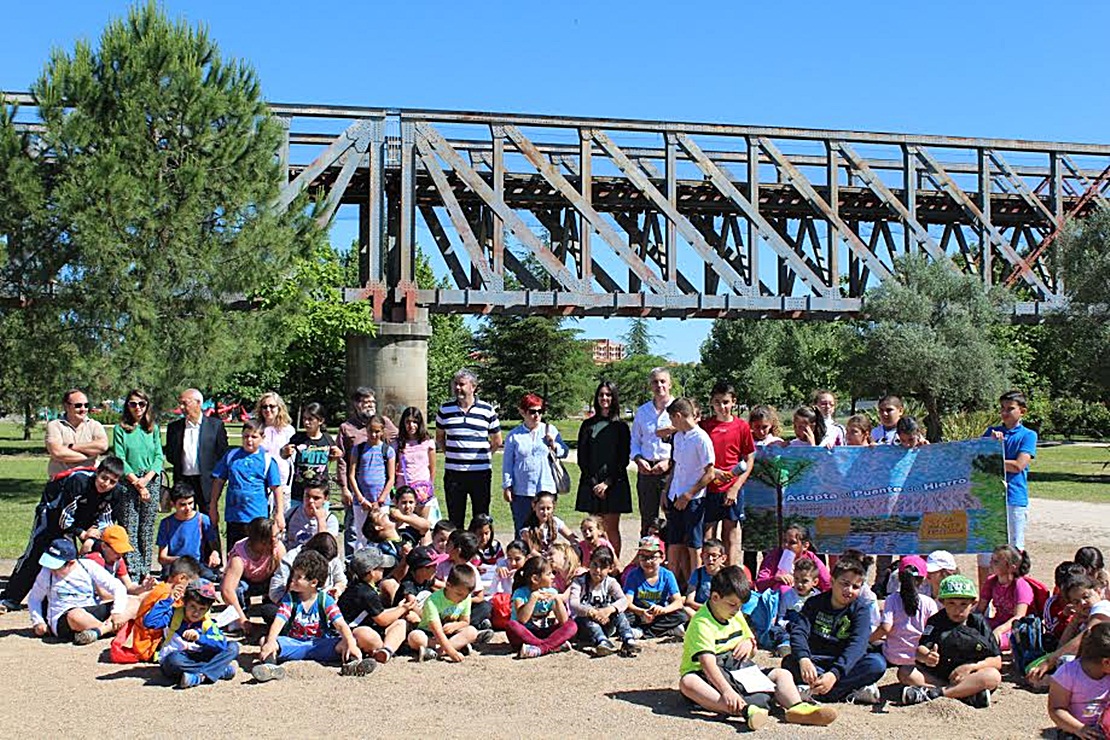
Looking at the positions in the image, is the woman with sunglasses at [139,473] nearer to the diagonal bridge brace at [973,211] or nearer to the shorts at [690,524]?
the shorts at [690,524]

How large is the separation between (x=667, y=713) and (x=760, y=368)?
59223 mm

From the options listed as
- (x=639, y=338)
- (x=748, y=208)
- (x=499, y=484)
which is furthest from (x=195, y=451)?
(x=639, y=338)

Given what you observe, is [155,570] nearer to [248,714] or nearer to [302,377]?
[248,714]

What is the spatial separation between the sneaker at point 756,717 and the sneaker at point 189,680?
3680 millimetres

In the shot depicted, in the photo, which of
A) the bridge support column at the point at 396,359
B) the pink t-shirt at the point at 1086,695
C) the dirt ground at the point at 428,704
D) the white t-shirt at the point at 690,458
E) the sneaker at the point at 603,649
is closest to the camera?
the pink t-shirt at the point at 1086,695

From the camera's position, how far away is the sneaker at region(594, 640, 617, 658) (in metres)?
8.63

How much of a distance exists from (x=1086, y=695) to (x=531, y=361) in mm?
54922

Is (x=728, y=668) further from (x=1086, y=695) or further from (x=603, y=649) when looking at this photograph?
(x=1086, y=695)

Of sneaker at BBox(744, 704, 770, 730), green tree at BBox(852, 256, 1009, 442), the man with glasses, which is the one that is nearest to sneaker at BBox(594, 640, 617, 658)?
sneaker at BBox(744, 704, 770, 730)

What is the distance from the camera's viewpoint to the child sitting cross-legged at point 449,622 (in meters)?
8.50

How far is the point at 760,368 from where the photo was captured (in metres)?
65.2

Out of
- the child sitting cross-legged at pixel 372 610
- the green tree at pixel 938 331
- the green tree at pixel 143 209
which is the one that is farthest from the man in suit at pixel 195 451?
the green tree at pixel 938 331

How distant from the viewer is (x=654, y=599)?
9.22 metres

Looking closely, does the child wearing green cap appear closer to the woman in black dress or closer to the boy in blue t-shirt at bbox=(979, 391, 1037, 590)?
the boy in blue t-shirt at bbox=(979, 391, 1037, 590)
